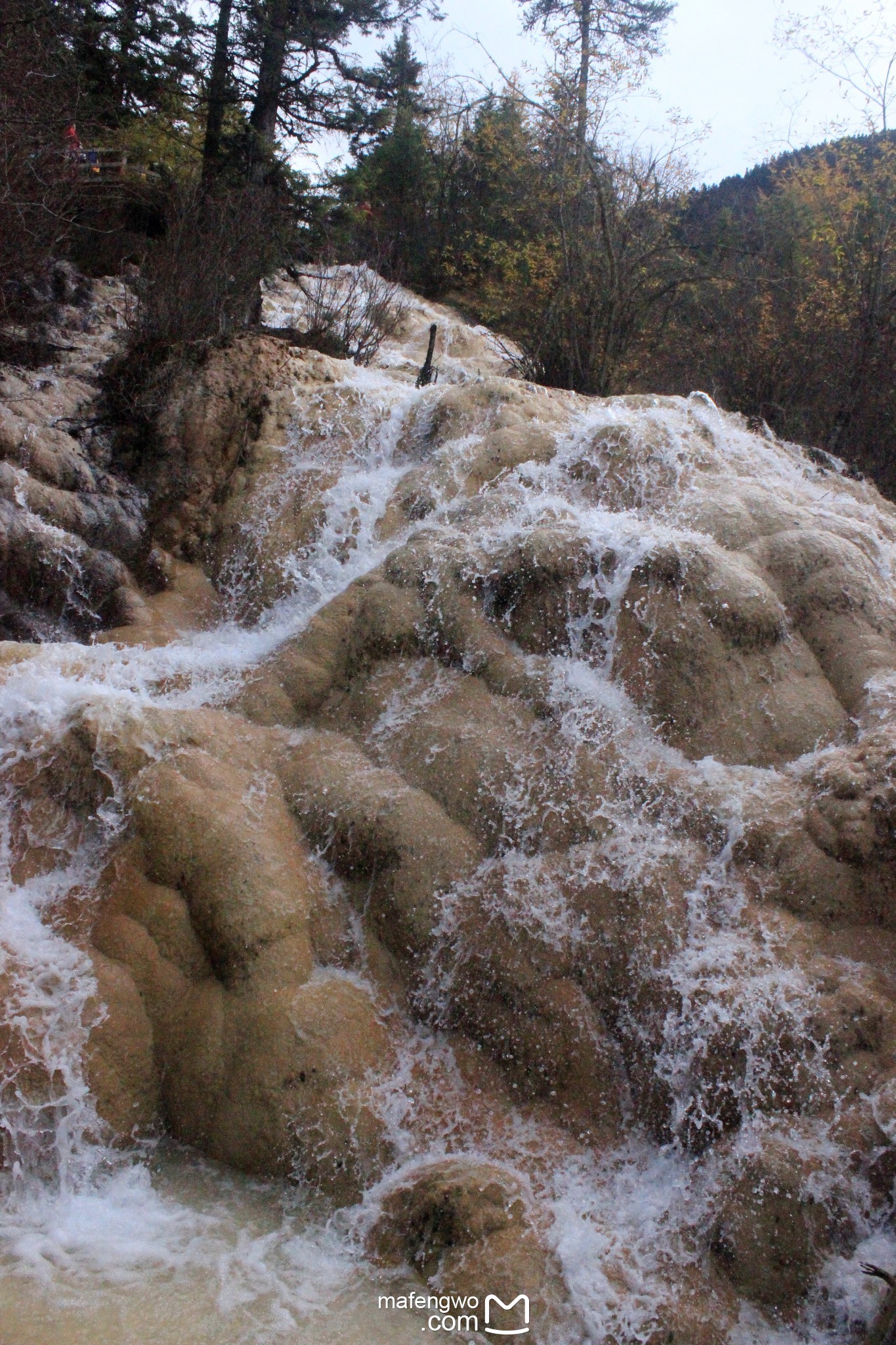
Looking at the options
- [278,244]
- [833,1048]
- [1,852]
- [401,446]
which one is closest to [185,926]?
[1,852]

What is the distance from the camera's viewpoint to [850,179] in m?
12.4

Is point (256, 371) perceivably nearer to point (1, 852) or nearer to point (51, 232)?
point (51, 232)

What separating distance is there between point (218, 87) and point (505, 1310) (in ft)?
39.4

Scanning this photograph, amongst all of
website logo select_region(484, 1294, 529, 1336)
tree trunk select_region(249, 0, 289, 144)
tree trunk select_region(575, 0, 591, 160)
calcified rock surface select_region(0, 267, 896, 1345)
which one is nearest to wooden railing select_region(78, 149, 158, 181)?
tree trunk select_region(249, 0, 289, 144)

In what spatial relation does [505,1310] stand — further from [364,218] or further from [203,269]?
[364,218]

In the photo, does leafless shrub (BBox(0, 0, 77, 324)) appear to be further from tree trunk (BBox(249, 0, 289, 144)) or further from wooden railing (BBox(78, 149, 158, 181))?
tree trunk (BBox(249, 0, 289, 144))

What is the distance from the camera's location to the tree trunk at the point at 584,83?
34.0ft

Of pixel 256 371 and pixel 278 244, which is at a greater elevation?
pixel 278 244

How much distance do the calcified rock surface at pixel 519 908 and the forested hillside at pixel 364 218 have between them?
380 centimetres

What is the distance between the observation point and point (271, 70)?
10359 millimetres

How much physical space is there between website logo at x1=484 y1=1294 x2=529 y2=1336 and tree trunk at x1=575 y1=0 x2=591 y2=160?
35.0 feet

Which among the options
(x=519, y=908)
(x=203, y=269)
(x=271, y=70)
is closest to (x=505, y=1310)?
(x=519, y=908)

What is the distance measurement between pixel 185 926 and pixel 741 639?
9.88 ft

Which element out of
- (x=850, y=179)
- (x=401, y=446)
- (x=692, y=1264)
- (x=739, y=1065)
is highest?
(x=850, y=179)
